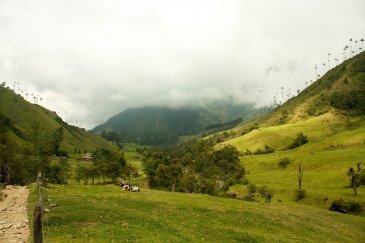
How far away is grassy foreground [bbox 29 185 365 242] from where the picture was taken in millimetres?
43031

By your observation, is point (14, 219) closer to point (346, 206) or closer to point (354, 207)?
point (346, 206)

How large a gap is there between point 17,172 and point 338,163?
13288 cm

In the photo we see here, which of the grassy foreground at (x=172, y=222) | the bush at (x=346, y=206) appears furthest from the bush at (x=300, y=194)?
the grassy foreground at (x=172, y=222)

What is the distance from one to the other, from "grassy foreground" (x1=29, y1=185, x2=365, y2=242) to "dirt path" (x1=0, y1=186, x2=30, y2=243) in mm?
2094

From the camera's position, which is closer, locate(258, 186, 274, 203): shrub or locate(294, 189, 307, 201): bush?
locate(258, 186, 274, 203): shrub

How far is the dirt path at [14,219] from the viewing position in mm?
40438

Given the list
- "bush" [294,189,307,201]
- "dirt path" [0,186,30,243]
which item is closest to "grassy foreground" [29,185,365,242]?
"dirt path" [0,186,30,243]

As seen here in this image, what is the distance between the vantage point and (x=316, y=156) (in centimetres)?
19750

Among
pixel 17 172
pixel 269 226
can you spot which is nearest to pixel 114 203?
pixel 269 226

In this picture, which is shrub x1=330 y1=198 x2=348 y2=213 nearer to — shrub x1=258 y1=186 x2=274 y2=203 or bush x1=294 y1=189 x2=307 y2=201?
bush x1=294 y1=189 x2=307 y2=201

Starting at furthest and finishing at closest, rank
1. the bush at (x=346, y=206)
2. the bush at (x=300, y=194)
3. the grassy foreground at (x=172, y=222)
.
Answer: the bush at (x=300, y=194)
the bush at (x=346, y=206)
the grassy foreground at (x=172, y=222)

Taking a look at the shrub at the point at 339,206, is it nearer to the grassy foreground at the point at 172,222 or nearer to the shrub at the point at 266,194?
the shrub at the point at 266,194

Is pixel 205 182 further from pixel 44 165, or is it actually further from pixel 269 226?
pixel 269 226

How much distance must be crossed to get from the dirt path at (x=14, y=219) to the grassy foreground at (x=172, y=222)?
209 cm
